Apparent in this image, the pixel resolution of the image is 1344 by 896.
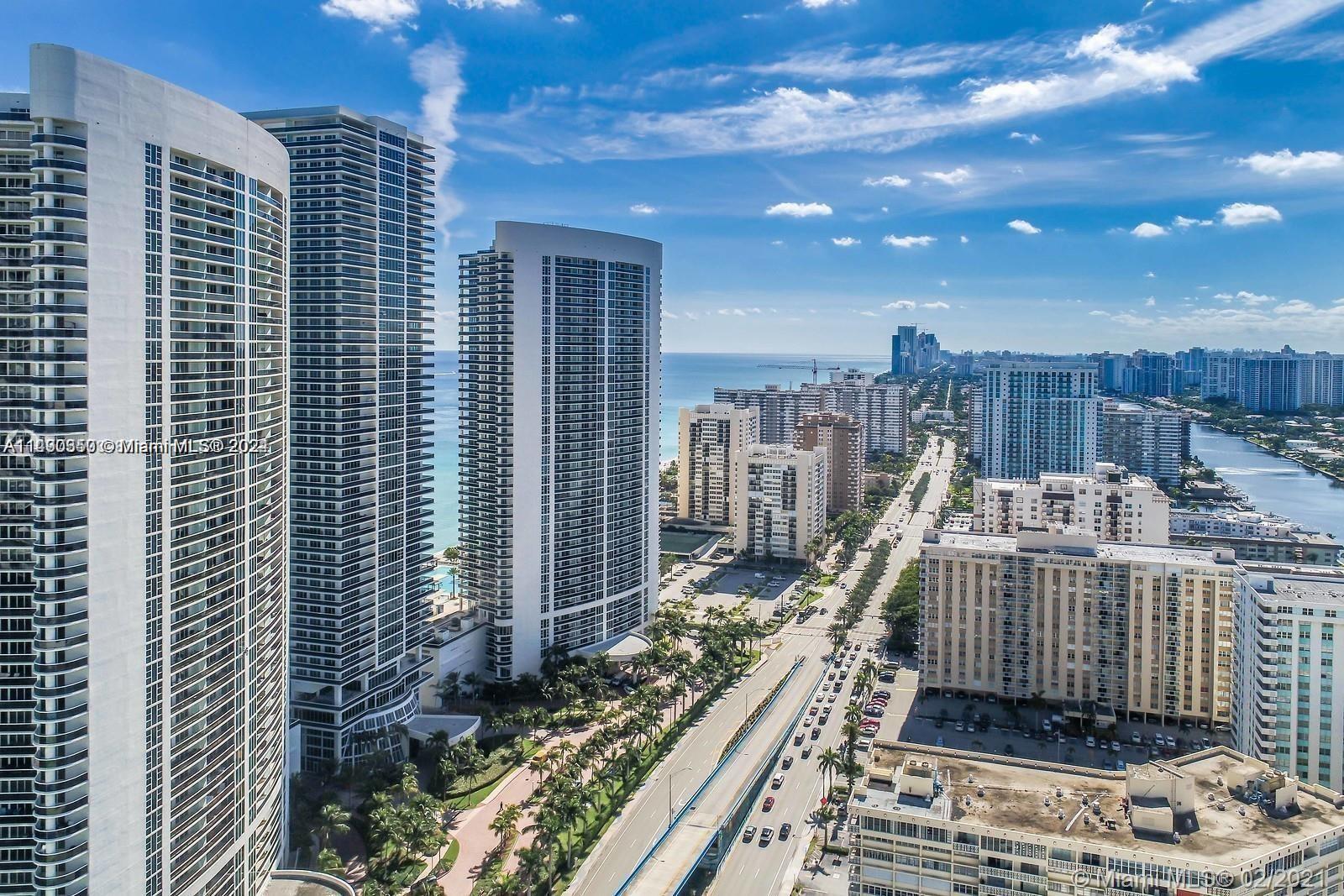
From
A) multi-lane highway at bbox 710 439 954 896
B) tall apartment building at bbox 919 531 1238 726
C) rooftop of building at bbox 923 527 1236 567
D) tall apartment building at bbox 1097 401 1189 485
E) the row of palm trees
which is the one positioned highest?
tall apartment building at bbox 1097 401 1189 485

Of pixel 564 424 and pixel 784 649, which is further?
pixel 784 649

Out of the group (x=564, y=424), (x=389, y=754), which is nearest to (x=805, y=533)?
(x=564, y=424)

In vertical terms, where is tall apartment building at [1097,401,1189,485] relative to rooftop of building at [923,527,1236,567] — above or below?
above

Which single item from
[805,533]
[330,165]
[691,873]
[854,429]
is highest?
[330,165]

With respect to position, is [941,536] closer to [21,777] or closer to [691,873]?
[691,873]

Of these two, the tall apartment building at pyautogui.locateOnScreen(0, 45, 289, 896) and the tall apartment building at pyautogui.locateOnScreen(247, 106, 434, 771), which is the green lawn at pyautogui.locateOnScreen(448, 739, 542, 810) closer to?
the tall apartment building at pyautogui.locateOnScreen(247, 106, 434, 771)

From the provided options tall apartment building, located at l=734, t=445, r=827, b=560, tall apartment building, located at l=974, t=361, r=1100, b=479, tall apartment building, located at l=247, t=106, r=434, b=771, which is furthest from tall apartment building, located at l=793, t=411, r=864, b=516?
tall apartment building, located at l=247, t=106, r=434, b=771
